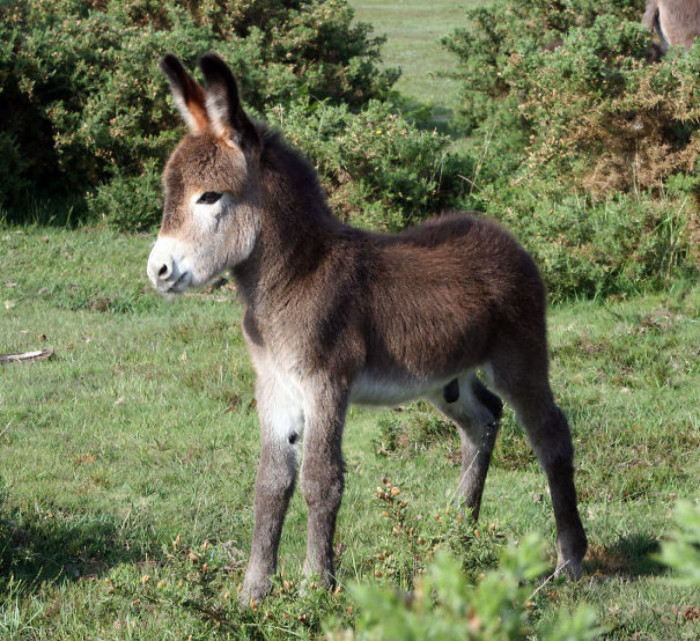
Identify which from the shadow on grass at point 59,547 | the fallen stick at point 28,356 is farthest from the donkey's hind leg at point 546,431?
the fallen stick at point 28,356

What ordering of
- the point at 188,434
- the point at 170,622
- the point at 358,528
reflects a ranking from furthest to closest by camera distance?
the point at 188,434, the point at 358,528, the point at 170,622

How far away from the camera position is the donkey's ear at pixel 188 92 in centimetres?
411

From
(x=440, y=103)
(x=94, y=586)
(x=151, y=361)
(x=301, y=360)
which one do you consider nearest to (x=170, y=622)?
(x=94, y=586)

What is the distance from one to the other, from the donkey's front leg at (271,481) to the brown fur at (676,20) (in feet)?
31.8

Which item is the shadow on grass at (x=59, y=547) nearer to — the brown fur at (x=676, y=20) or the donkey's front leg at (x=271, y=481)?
Result: the donkey's front leg at (x=271, y=481)

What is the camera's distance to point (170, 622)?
3.88 meters

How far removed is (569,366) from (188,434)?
292cm

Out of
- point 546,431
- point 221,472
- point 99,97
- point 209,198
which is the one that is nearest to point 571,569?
point 546,431

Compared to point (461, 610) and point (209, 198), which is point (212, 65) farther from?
point (461, 610)

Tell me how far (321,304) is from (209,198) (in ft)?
2.14

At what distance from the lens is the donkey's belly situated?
14.1ft

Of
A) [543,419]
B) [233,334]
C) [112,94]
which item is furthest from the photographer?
[112,94]

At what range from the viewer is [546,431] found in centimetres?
475

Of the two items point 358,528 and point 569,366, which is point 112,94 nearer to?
point 569,366
